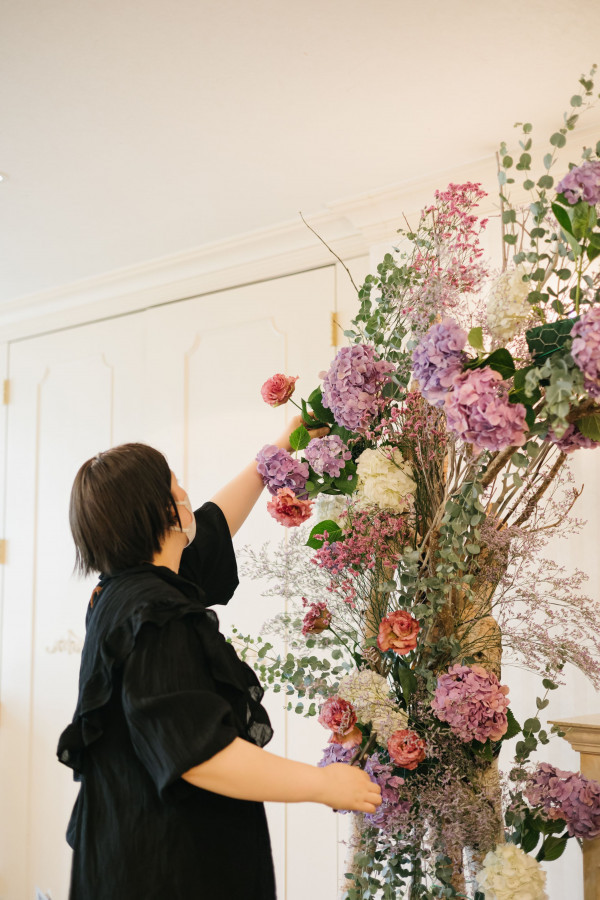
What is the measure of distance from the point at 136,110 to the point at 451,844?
169cm

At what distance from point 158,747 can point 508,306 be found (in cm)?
76

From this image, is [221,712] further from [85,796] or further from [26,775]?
[26,775]

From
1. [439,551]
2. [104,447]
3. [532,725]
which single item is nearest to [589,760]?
[532,725]

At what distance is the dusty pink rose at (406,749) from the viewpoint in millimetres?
1173

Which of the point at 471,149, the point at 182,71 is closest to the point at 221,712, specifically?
the point at 182,71

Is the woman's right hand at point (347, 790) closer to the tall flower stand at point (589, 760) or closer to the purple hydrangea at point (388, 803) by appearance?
the purple hydrangea at point (388, 803)

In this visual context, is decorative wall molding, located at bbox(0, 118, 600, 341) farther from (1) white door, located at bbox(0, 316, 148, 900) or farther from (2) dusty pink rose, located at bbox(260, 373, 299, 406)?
(2) dusty pink rose, located at bbox(260, 373, 299, 406)

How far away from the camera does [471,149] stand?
88.6 inches

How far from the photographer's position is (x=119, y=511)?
1.34 m

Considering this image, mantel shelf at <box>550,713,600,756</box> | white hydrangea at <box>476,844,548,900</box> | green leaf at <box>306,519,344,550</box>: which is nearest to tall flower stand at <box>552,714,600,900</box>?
mantel shelf at <box>550,713,600,756</box>

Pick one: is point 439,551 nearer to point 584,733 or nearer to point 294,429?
point 294,429

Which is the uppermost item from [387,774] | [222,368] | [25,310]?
[25,310]

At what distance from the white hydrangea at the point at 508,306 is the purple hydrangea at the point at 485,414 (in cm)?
10

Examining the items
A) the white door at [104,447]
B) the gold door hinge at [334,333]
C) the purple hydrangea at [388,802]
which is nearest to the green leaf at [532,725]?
the purple hydrangea at [388,802]
